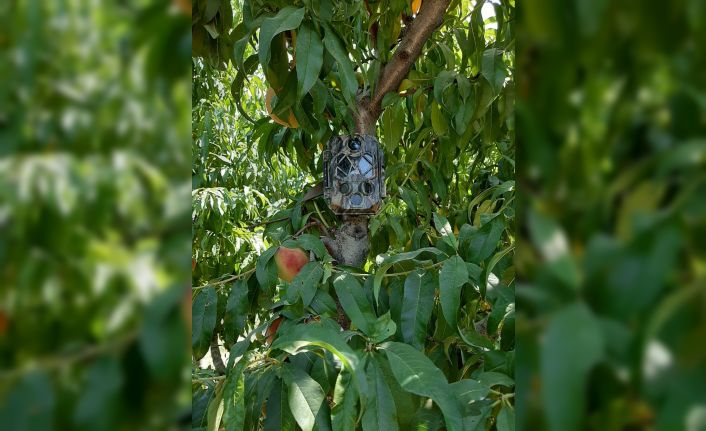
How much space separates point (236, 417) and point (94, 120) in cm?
34

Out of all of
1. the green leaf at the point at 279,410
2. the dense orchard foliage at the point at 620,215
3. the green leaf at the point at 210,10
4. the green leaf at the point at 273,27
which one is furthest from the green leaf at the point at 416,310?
the dense orchard foliage at the point at 620,215

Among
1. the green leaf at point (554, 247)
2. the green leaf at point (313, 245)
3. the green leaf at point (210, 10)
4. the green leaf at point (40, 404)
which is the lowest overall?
the green leaf at point (313, 245)

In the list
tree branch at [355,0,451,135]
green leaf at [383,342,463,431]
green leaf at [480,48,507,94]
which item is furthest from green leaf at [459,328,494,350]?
tree branch at [355,0,451,135]

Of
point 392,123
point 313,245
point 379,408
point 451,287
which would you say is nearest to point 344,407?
point 379,408

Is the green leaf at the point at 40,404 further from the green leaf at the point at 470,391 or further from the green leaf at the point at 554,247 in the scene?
the green leaf at the point at 470,391

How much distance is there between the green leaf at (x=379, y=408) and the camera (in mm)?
402

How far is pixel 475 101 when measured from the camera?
663 mm

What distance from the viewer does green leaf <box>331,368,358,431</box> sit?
1.32 feet

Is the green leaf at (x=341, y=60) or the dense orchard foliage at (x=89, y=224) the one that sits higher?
the green leaf at (x=341, y=60)

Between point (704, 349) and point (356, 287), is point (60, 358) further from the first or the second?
point (356, 287)

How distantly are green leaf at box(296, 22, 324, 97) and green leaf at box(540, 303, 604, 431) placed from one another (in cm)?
44

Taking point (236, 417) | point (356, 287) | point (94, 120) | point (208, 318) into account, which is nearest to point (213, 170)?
point (208, 318)

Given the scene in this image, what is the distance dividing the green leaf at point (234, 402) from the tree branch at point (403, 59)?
0.41 meters

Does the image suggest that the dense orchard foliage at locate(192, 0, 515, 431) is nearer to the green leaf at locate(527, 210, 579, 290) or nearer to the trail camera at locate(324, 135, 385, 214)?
the trail camera at locate(324, 135, 385, 214)
